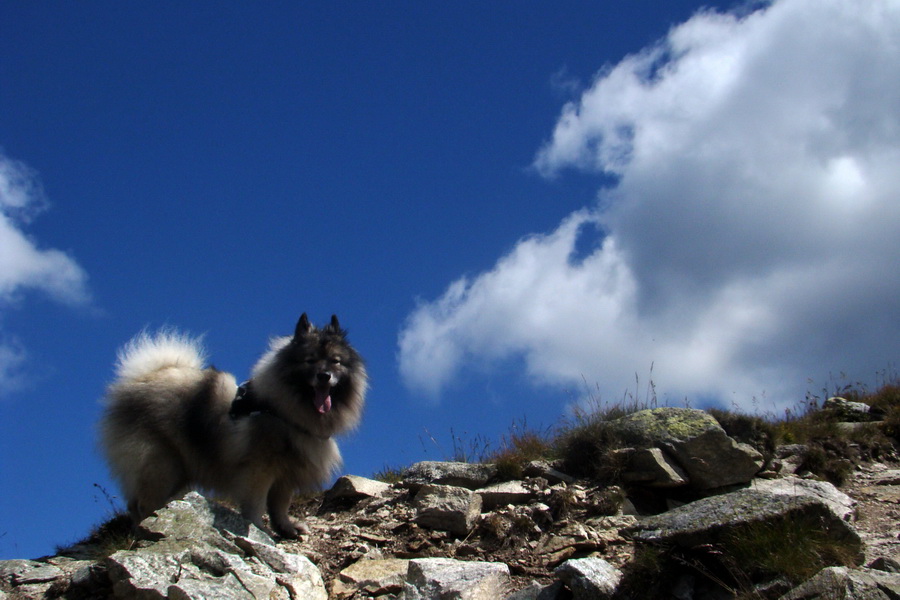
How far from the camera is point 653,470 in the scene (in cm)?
787

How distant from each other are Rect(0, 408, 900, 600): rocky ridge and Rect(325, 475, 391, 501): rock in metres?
0.02

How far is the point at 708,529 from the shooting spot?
19.2 feet

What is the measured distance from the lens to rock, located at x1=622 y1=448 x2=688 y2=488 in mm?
7816

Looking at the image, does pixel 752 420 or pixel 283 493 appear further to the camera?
pixel 752 420

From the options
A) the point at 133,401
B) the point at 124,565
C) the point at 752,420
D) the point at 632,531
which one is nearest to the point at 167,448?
the point at 133,401

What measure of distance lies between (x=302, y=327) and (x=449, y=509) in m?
2.58

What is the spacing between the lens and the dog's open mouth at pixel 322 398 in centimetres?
765

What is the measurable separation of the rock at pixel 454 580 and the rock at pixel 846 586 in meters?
2.28

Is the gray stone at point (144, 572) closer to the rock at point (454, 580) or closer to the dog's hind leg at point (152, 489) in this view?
the dog's hind leg at point (152, 489)

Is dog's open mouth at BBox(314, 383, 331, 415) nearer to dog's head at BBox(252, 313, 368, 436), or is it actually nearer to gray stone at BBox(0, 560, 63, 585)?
dog's head at BBox(252, 313, 368, 436)

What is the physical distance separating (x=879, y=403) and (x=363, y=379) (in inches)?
345

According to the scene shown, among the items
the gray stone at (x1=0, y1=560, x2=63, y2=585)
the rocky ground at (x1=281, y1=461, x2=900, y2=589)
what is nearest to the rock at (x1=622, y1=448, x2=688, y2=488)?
the rocky ground at (x1=281, y1=461, x2=900, y2=589)

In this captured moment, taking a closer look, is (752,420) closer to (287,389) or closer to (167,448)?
(287,389)

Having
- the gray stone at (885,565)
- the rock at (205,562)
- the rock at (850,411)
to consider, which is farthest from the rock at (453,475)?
the rock at (850,411)
